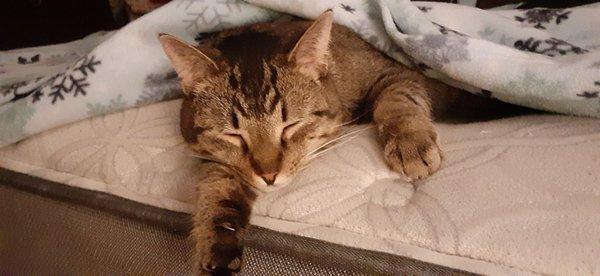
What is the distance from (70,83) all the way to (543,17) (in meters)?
1.08

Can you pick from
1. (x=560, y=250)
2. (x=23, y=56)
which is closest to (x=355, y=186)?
(x=560, y=250)

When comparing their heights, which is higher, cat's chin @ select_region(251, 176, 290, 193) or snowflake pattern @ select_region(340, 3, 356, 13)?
snowflake pattern @ select_region(340, 3, 356, 13)

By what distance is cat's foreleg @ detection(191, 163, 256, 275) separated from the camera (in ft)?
2.61

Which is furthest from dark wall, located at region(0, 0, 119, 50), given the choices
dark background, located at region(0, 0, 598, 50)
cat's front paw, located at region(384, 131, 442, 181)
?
cat's front paw, located at region(384, 131, 442, 181)

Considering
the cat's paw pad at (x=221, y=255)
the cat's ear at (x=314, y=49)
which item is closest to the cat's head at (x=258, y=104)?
the cat's ear at (x=314, y=49)

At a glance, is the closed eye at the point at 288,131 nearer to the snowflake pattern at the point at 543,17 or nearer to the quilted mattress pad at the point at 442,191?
the quilted mattress pad at the point at 442,191

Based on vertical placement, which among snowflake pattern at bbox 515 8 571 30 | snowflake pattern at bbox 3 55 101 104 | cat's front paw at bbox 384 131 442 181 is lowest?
snowflake pattern at bbox 3 55 101 104

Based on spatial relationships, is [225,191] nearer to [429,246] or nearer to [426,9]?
[429,246]

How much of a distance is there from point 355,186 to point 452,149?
181 millimetres

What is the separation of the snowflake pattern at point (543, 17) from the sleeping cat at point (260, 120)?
1.27ft

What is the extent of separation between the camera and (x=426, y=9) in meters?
1.24

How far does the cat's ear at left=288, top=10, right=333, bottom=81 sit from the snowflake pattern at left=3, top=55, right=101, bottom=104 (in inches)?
18.7

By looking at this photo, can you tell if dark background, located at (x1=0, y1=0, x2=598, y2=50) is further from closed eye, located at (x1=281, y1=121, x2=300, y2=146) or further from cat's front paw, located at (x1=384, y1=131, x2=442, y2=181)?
cat's front paw, located at (x1=384, y1=131, x2=442, y2=181)

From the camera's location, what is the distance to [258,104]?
0.91 meters
